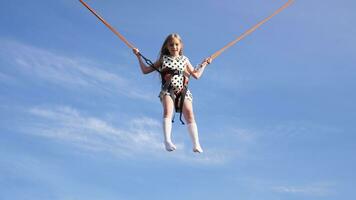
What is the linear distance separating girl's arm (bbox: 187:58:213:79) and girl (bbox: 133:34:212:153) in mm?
177

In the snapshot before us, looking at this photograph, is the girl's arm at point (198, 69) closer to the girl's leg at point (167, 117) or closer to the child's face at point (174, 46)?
the child's face at point (174, 46)

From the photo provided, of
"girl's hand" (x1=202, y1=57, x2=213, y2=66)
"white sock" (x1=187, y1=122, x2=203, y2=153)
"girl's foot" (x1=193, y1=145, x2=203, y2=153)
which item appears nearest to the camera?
"girl's foot" (x1=193, y1=145, x2=203, y2=153)

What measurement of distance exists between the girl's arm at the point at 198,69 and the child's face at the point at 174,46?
1.68ft

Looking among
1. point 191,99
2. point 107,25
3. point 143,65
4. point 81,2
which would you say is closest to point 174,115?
point 191,99

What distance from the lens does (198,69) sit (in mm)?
14211

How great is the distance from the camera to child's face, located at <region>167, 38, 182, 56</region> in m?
13.6

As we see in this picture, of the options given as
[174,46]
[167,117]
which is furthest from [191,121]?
[174,46]

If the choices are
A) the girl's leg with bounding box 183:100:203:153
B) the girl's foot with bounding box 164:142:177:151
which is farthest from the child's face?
the girl's foot with bounding box 164:142:177:151

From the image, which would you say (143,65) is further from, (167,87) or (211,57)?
(211,57)

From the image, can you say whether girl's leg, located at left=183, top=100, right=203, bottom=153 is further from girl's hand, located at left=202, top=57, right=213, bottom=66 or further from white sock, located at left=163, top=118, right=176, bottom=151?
girl's hand, located at left=202, top=57, right=213, bottom=66

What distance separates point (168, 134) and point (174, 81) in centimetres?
127

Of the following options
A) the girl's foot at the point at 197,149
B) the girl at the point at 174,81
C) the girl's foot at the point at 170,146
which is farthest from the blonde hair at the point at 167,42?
the girl's foot at the point at 197,149

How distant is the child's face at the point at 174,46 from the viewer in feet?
44.7

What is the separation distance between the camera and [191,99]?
1370cm
